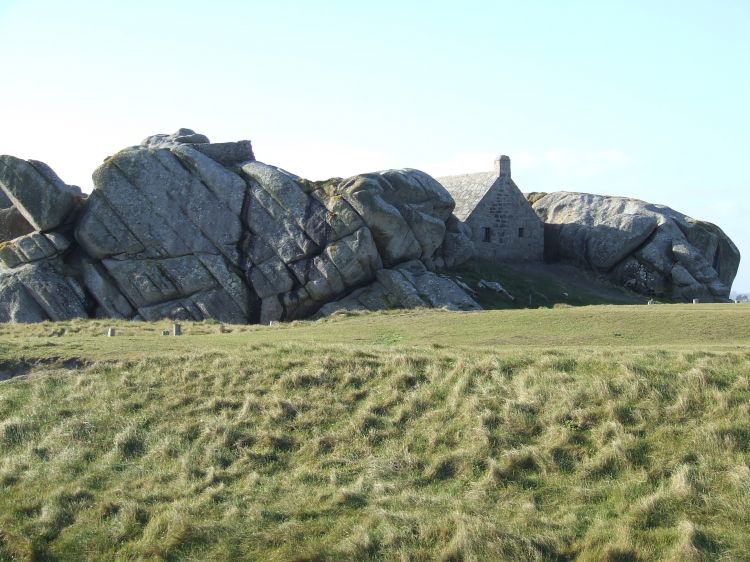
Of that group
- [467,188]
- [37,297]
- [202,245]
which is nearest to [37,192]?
[37,297]

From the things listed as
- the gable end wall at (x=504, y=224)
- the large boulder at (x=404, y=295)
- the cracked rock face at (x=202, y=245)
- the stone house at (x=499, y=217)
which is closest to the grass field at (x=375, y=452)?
the large boulder at (x=404, y=295)

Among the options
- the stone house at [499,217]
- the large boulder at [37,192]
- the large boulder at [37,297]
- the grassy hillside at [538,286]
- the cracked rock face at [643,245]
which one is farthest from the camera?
the stone house at [499,217]

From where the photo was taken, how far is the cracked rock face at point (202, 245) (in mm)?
51844

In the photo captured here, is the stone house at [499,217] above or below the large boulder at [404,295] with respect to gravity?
above

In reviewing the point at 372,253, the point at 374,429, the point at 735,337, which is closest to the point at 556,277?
the point at 372,253

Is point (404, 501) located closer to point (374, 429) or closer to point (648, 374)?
point (374, 429)

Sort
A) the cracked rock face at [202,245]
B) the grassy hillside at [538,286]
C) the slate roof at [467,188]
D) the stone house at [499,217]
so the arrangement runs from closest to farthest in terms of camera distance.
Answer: the cracked rock face at [202,245], the grassy hillside at [538,286], the stone house at [499,217], the slate roof at [467,188]

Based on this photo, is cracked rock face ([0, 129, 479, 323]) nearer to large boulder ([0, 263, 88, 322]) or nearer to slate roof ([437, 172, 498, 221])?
large boulder ([0, 263, 88, 322])

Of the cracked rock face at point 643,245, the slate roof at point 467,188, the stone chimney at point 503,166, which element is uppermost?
the stone chimney at point 503,166

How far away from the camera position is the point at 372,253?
53.4 meters

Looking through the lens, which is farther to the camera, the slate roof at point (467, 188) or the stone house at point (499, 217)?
the slate roof at point (467, 188)

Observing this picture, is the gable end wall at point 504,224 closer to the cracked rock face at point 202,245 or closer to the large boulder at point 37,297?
the cracked rock face at point 202,245

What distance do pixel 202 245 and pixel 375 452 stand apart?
35141mm

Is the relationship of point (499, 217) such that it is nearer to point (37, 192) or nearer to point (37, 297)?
point (37, 192)
